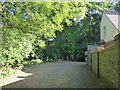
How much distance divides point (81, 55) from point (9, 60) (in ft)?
80.2

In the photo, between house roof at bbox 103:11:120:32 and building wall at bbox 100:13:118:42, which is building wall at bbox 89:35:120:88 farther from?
building wall at bbox 100:13:118:42

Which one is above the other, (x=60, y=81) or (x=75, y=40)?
(x=75, y=40)

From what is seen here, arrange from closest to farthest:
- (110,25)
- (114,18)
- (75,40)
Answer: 1. (110,25)
2. (114,18)
3. (75,40)

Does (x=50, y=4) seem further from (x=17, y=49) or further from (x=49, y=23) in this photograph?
(x=17, y=49)

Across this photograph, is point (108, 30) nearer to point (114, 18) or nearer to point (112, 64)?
point (114, 18)

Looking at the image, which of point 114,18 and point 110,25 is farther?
point 114,18

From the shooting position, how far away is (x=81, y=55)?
3638cm

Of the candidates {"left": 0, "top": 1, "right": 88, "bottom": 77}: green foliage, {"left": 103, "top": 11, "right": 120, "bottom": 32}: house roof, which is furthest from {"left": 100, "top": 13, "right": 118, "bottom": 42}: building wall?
{"left": 0, "top": 1, "right": 88, "bottom": 77}: green foliage

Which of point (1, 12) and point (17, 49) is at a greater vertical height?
point (1, 12)

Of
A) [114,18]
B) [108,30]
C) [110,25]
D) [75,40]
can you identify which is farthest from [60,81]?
[75,40]

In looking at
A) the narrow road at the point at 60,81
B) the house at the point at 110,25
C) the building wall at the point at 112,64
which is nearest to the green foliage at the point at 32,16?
the narrow road at the point at 60,81

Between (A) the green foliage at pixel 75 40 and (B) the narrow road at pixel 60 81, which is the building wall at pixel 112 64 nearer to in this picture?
(B) the narrow road at pixel 60 81

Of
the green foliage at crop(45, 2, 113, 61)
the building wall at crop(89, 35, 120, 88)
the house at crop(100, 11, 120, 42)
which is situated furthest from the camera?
the green foliage at crop(45, 2, 113, 61)

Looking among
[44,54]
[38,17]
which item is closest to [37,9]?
[38,17]
